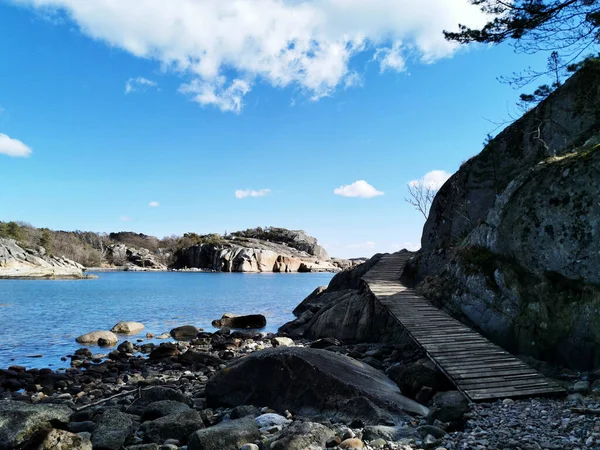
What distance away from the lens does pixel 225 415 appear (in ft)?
31.7

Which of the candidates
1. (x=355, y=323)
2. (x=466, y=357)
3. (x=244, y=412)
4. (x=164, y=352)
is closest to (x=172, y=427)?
(x=244, y=412)

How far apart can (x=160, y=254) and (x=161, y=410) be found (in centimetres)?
18485

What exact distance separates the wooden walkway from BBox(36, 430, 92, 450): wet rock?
294 inches

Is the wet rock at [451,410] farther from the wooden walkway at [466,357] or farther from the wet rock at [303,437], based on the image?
the wet rock at [303,437]

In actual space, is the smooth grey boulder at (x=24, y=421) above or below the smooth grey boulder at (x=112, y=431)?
above

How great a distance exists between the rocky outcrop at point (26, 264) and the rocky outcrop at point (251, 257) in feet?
151

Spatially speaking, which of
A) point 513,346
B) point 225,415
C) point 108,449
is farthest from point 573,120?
point 108,449

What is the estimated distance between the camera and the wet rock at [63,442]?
693cm

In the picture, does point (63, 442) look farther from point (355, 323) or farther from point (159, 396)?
point (355, 323)

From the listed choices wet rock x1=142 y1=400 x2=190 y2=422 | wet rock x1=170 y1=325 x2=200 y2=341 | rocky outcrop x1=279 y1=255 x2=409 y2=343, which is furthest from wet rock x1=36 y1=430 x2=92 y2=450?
wet rock x1=170 y1=325 x2=200 y2=341

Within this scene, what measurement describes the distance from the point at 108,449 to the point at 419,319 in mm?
10609

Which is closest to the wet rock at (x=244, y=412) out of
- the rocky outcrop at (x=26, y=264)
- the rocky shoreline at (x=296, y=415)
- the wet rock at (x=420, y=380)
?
the rocky shoreline at (x=296, y=415)

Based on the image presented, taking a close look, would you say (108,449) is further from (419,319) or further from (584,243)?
(584,243)

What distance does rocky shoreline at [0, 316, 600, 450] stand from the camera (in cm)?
720
